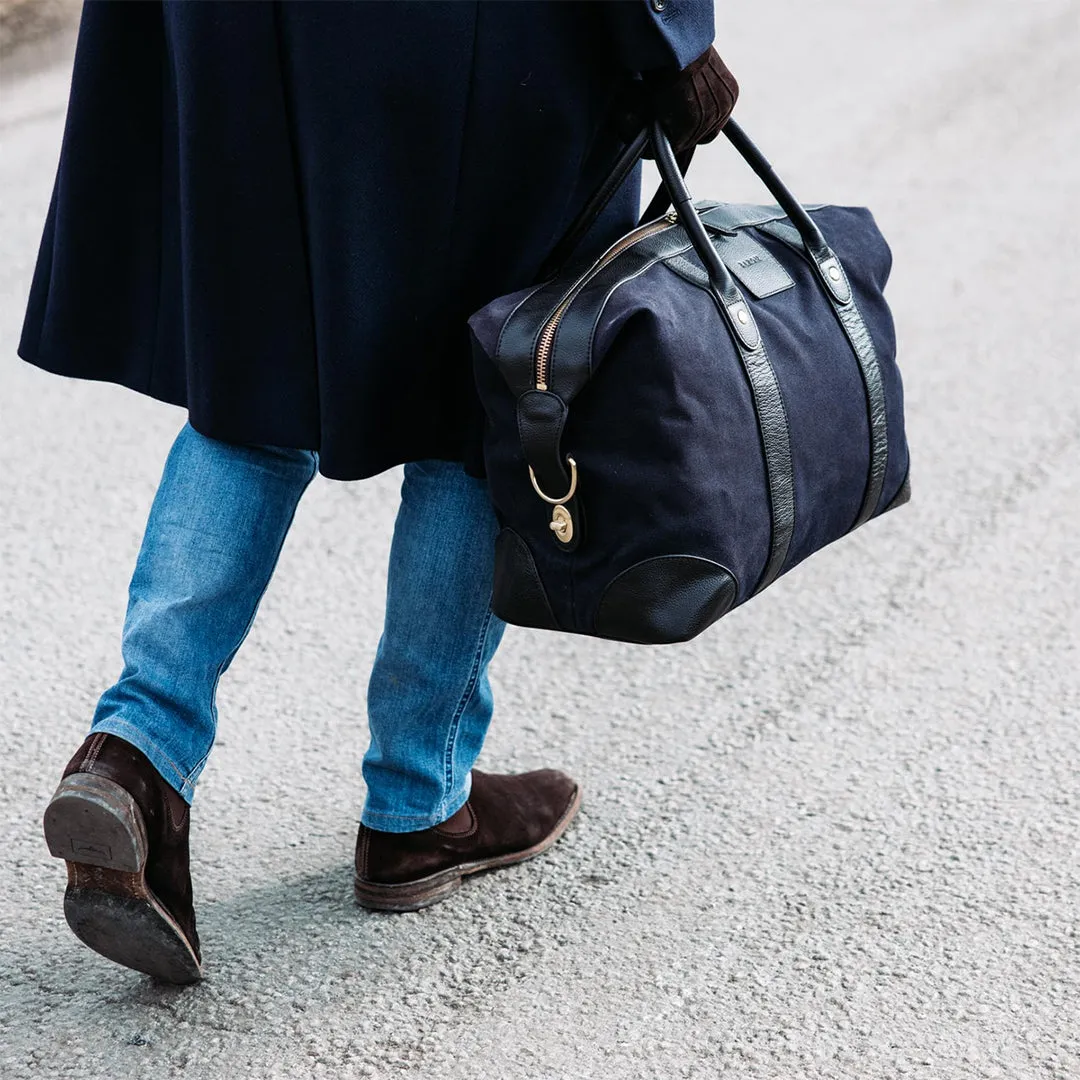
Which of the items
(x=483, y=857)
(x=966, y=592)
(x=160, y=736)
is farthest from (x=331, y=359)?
(x=966, y=592)

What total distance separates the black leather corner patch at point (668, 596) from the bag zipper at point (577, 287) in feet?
0.79

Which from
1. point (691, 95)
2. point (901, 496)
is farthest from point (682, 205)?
point (901, 496)

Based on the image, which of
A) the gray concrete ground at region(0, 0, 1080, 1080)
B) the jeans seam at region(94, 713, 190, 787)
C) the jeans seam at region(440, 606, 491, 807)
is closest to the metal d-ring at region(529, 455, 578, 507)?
the jeans seam at region(440, 606, 491, 807)

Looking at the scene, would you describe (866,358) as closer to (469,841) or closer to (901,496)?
(901,496)

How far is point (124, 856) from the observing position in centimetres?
172

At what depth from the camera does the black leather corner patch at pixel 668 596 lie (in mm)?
1705

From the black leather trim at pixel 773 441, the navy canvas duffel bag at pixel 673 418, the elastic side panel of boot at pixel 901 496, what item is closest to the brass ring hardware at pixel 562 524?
the navy canvas duffel bag at pixel 673 418

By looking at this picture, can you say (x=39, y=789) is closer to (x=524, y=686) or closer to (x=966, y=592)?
(x=524, y=686)

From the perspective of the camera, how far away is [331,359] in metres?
1.80

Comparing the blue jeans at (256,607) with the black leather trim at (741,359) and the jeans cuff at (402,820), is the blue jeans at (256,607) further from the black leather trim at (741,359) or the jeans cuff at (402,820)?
the black leather trim at (741,359)

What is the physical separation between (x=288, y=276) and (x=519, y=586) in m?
0.46

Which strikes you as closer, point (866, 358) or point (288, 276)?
point (288, 276)

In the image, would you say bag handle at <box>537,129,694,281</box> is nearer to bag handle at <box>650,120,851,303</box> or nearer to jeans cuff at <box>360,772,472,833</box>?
bag handle at <box>650,120,851,303</box>

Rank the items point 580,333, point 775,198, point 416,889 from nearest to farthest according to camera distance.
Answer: point 580,333, point 775,198, point 416,889
